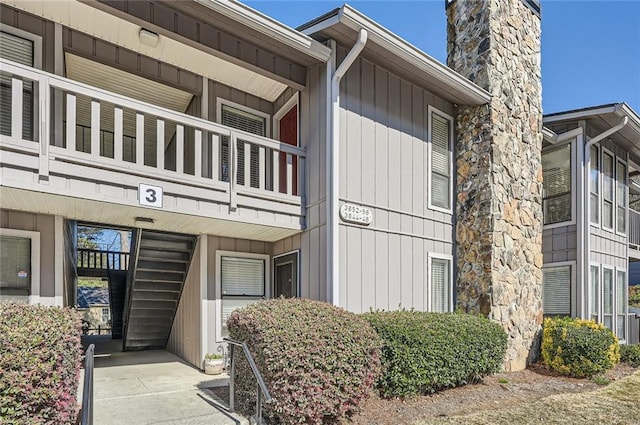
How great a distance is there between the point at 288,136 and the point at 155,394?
4.77 m

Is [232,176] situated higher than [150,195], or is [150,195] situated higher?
[232,176]

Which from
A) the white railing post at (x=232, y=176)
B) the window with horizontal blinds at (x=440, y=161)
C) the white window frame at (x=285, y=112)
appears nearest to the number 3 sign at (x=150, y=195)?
the white railing post at (x=232, y=176)

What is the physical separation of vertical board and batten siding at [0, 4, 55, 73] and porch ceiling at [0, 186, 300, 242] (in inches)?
75.6

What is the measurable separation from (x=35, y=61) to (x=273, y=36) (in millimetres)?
3188

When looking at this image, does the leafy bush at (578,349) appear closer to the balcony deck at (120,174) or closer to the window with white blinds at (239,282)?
the balcony deck at (120,174)

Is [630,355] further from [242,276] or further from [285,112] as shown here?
[285,112]

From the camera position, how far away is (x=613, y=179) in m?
12.3

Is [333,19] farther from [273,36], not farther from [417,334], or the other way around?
[417,334]

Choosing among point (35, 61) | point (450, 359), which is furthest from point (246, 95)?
point (450, 359)

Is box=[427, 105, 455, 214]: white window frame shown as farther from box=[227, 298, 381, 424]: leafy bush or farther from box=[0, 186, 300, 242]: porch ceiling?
box=[227, 298, 381, 424]: leafy bush

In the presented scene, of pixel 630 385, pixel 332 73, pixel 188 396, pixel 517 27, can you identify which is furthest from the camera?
pixel 517 27

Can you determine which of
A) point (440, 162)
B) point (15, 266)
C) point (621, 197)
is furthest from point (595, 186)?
point (15, 266)

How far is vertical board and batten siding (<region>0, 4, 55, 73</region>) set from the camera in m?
5.66

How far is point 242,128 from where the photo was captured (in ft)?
26.5
